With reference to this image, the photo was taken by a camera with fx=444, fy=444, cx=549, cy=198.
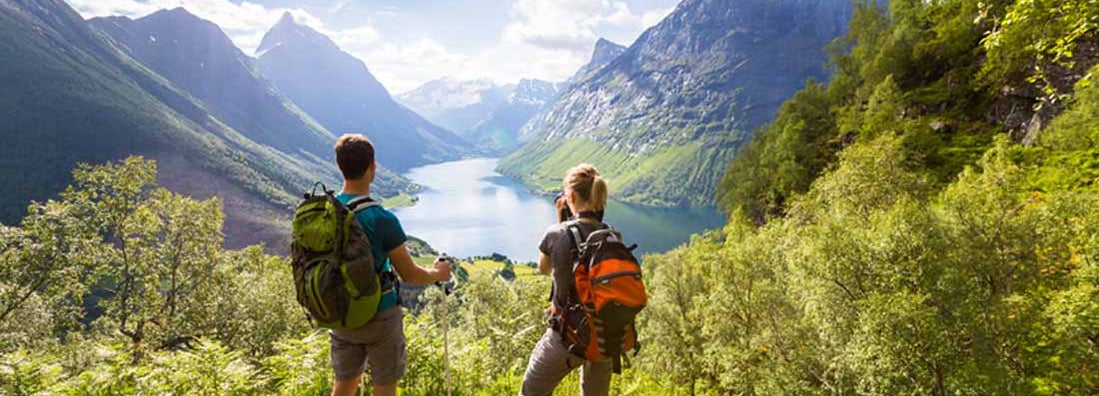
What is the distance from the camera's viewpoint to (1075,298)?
48.5 feet

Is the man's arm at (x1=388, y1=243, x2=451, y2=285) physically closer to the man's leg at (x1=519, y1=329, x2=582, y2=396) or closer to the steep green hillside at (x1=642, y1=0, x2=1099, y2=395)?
the man's leg at (x1=519, y1=329, x2=582, y2=396)

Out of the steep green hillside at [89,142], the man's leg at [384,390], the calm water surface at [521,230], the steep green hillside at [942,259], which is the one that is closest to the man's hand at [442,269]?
the man's leg at [384,390]

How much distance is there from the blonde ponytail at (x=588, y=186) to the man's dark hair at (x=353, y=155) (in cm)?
190

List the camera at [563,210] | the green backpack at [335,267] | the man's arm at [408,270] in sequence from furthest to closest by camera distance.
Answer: the camera at [563,210] → the man's arm at [408,270] → the green backpack at [335,267]

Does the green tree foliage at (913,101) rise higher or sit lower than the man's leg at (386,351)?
higher

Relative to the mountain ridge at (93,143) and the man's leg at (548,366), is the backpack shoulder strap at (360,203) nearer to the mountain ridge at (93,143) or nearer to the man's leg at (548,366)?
the man's leg at (548,366)

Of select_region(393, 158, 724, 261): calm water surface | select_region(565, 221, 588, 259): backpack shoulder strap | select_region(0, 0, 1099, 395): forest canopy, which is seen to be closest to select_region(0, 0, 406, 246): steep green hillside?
select_region(393, 158, 724, 261): calm water surface

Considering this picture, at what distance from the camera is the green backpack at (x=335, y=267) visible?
3682 millimetres

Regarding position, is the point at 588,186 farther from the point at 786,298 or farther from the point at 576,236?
the point at 786,298

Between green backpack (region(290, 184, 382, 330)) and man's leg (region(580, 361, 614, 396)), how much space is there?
7.06ft

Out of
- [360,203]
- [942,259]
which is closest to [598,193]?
[360,203]

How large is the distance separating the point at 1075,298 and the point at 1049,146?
79.9ft

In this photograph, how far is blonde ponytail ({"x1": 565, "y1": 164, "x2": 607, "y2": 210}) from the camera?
14.4 ft

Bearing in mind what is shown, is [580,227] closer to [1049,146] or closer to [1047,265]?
[1047,265]
